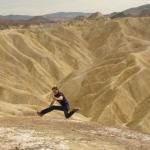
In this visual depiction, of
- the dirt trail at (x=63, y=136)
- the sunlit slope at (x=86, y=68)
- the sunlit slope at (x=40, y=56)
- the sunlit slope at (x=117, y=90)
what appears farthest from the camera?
the sunlit slope at (x=40, y=56)

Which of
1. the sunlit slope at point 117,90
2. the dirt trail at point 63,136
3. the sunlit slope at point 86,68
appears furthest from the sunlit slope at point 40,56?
the dirt trail at point 63,136

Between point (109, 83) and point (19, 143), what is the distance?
55.6 m

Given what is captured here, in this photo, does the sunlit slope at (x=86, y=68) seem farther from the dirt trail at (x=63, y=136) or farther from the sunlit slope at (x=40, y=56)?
the dirt trail at (x=63, y=136)

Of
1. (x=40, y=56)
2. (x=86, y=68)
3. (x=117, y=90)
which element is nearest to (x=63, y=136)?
(x=117, y=90)

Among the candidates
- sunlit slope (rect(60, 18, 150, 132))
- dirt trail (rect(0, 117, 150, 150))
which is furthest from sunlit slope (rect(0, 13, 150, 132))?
dirt trail (rect(0, 117, 150, 150))

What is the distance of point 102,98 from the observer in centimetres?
6550

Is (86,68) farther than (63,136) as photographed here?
Yes

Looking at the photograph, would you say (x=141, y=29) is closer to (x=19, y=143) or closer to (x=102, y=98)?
(x=102, y=98)

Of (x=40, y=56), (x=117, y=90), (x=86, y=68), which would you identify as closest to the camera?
(x=117, y=90)

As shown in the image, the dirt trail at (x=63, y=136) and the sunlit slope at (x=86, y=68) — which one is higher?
the dirt trail at (x=63, y=136)

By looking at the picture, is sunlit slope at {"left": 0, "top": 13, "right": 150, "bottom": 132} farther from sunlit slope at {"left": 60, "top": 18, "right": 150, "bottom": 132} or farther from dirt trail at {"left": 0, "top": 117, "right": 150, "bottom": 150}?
dirt trail at {"left": 0, "top": 117, "right": 150, "bottom": 150}

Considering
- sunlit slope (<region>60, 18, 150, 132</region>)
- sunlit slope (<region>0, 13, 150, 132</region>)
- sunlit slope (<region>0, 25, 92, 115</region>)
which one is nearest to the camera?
sunlit slope (<region>60, 18, 150, 132</region>)

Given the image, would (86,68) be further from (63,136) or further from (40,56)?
(63,136)

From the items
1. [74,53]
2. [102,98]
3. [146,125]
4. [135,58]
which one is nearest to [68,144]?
[146,125]
